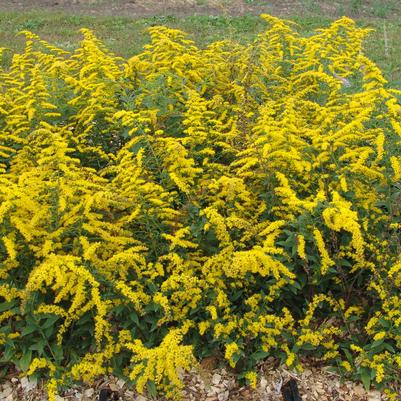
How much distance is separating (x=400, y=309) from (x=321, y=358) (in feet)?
2.01

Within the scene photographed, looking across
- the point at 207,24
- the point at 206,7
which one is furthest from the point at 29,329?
the point at 206,7

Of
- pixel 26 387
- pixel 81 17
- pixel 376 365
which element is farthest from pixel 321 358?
pixel 81 17

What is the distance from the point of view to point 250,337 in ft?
11.2

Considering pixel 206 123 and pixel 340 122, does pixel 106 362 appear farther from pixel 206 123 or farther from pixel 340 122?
pixel 340 122

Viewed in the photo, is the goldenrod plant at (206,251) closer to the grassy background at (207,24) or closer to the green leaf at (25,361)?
the green leaf at (25,361)

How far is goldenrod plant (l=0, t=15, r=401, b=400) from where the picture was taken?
10.7 feet

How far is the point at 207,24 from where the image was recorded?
1368 centimetres

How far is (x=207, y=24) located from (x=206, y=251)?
11018 millimetres

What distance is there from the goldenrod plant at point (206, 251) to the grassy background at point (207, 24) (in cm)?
732

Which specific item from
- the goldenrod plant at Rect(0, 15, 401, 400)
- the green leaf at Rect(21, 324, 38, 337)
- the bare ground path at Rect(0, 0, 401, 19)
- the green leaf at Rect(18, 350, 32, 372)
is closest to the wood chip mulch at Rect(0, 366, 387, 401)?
the goldenrod plant at Rect(0, 15, 401, 400)

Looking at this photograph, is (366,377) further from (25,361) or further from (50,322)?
(25,361)

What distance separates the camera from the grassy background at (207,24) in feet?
38.8

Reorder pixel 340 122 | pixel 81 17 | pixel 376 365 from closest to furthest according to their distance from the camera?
pixel 376 365, pixel 340 122, pixel 81 17

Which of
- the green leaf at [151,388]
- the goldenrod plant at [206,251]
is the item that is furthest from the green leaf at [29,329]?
the green leaf at [151,388]
